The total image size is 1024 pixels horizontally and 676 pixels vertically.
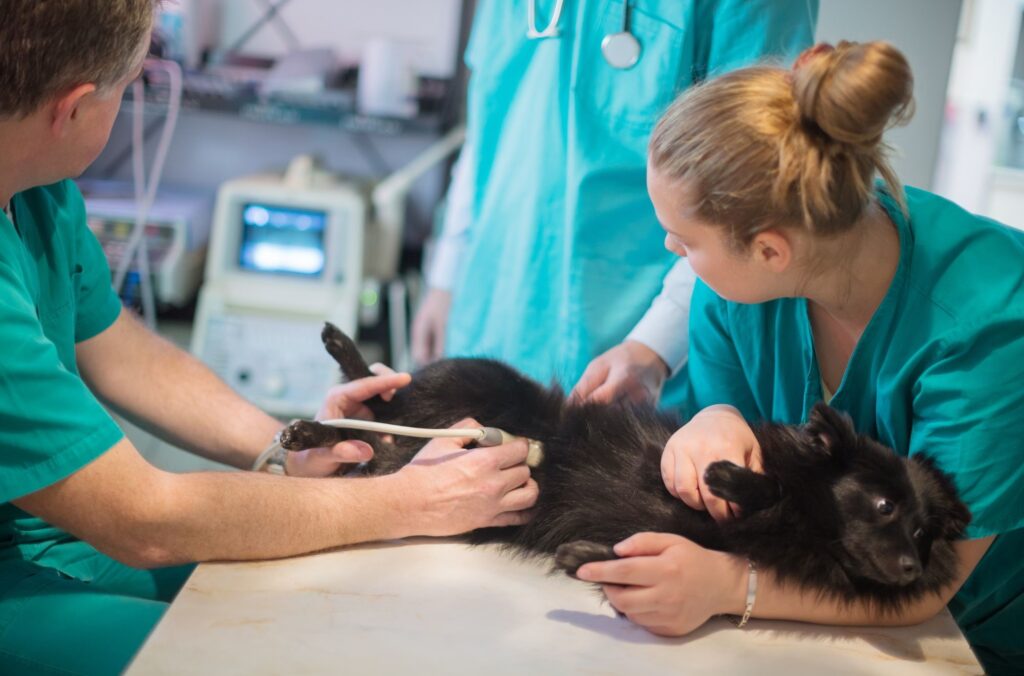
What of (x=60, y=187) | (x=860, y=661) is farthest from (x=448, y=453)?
(x=60, y=187)

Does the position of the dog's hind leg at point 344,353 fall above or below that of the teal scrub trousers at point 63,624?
above

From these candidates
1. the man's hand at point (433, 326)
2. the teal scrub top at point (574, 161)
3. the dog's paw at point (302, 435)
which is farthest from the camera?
the man's hand at point (433, 326)

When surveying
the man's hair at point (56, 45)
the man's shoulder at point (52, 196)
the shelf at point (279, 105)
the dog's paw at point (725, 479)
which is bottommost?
the dog's paw at point (725, 479)

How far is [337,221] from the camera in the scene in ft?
9.55

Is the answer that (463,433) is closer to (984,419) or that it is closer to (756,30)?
(984,419)

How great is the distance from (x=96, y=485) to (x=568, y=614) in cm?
51

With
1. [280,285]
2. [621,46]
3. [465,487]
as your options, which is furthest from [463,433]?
[280,285]

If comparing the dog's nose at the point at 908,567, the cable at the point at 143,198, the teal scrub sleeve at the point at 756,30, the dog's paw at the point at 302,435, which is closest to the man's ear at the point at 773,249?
the dog's nose at the point at 908,567

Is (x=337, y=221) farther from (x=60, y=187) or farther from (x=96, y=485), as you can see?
(x=96, y=485)

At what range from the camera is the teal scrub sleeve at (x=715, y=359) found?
1342mm

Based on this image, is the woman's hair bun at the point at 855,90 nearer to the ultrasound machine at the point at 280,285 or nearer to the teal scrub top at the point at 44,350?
the teal scrub top at the point at 44,350

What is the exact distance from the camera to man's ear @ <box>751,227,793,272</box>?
3.45ft

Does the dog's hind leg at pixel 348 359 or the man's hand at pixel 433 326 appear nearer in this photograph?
the dog's hind leg at pixel 348 359

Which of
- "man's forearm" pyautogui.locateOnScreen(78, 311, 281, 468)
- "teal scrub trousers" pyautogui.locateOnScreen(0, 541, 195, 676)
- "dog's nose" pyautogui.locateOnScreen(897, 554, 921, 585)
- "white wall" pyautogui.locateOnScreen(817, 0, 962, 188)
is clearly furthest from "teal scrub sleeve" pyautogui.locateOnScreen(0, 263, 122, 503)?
"white wall" pyautogui.locateOnScreen(817, 0, 962, 188)
